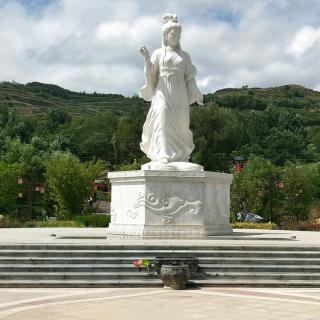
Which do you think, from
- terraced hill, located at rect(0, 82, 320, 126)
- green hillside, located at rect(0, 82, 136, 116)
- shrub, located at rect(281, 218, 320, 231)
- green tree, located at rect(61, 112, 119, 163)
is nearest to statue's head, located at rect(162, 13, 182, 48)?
shrub, located at rect(281, 218, 320, 231)

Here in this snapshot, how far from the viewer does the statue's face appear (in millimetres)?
16188

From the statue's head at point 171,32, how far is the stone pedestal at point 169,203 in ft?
12.2

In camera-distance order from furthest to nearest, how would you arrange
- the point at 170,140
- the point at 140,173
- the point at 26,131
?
the point at 26,131 → the point at 170,140 → the point at 140,173

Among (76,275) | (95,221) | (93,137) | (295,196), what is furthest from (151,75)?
(93,137)

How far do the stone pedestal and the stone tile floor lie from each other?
3.73 meters

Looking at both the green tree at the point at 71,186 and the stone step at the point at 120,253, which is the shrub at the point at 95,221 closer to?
the green tree at the point at 71,186

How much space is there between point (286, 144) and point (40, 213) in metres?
32.1

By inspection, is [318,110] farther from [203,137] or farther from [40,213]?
[40,213]

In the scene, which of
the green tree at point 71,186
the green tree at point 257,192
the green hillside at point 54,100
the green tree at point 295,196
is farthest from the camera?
the green hillside at point 54,100

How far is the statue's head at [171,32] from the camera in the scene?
1619 centimetres

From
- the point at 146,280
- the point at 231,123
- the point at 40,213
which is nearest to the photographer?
the point at 146,280

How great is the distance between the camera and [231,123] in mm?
54250

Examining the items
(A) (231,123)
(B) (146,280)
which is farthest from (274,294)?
(A) (231,123)

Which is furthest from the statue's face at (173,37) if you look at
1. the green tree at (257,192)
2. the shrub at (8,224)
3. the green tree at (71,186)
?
the green tree at (71,186)
